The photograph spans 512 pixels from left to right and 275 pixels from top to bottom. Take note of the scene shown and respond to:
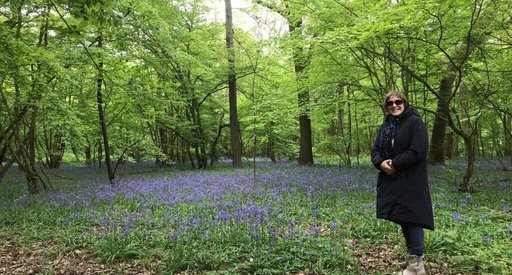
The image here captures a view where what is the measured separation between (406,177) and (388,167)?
0.71 ft

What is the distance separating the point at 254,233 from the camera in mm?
5371

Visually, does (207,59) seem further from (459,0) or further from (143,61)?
(459,0)

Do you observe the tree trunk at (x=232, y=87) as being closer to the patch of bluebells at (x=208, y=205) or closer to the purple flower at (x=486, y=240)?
the patch of bluebells at (x=208, y=205)

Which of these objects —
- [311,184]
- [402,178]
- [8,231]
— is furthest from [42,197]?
[402,178]

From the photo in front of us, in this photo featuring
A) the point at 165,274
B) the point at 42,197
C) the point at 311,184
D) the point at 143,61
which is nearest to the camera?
the point at 165,274

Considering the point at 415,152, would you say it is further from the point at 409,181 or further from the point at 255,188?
the point at 255,188

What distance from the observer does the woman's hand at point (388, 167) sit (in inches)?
156

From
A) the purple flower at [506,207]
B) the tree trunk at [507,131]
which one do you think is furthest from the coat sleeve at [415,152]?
the tree trunk at [507,131]

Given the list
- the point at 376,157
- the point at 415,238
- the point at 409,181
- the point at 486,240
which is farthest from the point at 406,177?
the point at 486,240

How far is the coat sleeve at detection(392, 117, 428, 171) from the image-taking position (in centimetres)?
385

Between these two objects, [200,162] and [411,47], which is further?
[200,162]

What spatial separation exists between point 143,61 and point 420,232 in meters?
11.1

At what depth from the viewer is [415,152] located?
3854 millimetres

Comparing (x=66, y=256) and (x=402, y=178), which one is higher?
(x=402, y=178)
